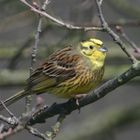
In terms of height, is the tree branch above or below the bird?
below

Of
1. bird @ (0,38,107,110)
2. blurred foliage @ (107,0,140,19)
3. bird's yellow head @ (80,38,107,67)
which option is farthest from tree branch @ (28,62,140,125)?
blurred foliage @ (107,0,140,19)

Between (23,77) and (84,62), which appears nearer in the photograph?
(84,62)

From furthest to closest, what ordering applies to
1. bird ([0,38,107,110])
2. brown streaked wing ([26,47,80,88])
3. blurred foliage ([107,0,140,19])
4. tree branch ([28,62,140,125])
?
blurred foliage ([107,0,140,19]) → brown streaked wing ([26,47,80,88]) → bird ([0,38,107,110]) → tree branch ([28,62,140,125])

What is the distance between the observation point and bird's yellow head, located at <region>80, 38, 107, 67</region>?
5219 millimetres

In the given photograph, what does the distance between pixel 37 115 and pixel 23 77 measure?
2.64m

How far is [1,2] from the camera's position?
6797 mm

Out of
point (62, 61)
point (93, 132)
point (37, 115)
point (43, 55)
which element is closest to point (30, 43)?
point (43, 55)

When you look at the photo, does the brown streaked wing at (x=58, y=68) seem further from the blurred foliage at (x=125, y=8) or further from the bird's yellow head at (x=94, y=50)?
the blurred foliage at (x=125, y=8)

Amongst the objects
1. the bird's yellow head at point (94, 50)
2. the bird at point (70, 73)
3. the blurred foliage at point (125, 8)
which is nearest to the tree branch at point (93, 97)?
the bird at point (70, 73)

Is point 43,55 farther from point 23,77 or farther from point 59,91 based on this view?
point 59,91

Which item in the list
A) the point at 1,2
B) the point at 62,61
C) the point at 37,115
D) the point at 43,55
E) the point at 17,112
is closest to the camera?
the point at 37,115

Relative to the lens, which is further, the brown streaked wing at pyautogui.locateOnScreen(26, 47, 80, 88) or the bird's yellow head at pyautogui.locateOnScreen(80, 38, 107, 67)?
the brown streaked wing at pyautogui.locateOnScreen(26, 47, 80, 88)

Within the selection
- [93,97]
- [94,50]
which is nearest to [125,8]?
[94,50]

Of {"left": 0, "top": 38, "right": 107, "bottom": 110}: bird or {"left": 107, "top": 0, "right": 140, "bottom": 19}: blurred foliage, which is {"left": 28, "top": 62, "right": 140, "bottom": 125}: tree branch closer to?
{"left": 0, "top": 38, "right": 107, "bottom": 110}: bird
